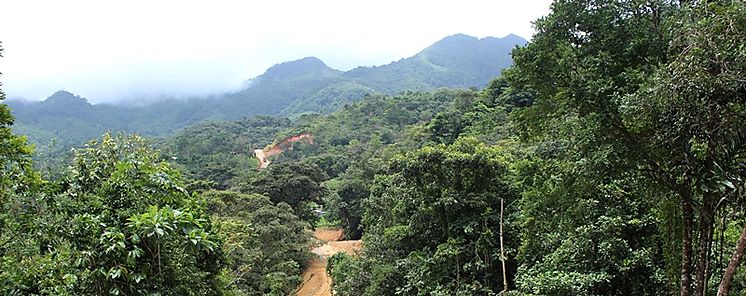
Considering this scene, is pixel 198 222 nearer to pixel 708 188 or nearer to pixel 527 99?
pixel 708 188

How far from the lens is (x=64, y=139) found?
75812mm

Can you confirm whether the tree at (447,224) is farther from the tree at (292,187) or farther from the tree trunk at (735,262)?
the tree at (292,187)

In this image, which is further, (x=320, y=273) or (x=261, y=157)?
(x=261, y=157)

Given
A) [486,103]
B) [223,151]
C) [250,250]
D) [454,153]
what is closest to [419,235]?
[454,153]

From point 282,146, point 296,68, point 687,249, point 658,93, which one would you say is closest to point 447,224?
point 687,249

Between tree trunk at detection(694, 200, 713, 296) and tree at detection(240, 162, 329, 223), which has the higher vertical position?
tree trunk at detection(694, 200, 713, 296)

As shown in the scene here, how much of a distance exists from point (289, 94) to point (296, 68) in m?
18.6

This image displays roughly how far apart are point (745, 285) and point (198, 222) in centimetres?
564

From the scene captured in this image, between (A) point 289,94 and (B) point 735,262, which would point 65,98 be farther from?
(B) point 735,262

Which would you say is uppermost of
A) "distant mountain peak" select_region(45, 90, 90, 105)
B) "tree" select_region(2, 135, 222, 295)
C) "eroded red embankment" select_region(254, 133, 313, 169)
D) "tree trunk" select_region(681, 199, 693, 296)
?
"distant mountain peak" select_region(45, 90, 90, 105)

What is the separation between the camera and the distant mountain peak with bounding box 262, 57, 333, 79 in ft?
404

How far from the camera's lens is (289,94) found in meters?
109

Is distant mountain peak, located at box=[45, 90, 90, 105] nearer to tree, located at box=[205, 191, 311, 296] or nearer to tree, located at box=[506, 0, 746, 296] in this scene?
tree, located at box=[205, 191, 311, 296]

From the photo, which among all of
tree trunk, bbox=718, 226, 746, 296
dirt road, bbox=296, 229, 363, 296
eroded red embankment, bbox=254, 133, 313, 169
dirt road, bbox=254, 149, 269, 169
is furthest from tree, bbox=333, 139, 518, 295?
eroded red embankment, bbox=254, 133, 313, 169
